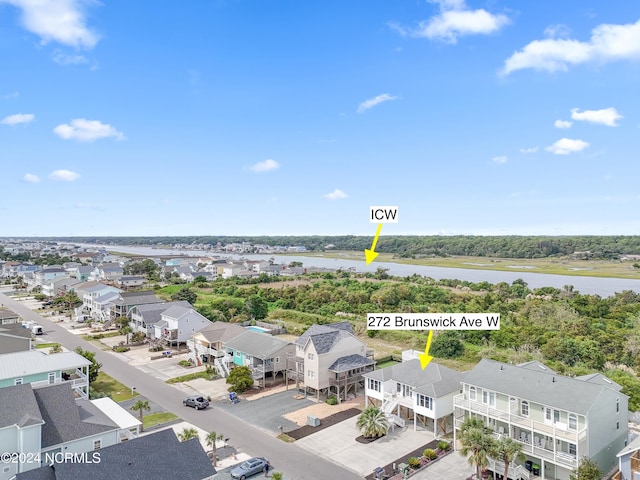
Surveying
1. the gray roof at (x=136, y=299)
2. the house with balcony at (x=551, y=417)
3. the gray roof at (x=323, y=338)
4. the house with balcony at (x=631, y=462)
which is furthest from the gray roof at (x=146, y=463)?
the gray roof at (x=136, y=299)

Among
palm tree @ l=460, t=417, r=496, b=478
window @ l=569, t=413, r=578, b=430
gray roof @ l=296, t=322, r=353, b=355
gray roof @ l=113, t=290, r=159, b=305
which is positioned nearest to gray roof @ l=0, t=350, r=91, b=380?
gray roof @ l=296, t=322, r=353, b=355

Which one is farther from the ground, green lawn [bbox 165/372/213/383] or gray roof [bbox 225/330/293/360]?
gray roof [bbox 225/330/293/360]

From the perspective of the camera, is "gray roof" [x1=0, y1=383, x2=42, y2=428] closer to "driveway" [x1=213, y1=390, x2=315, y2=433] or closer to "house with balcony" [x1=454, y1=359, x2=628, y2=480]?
"driveway" [x1=213, y1=390, x2=315, y2=433]

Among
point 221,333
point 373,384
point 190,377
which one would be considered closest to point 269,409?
point 373,384

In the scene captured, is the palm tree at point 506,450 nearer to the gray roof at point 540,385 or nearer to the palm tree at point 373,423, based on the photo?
the gray roof at point 540,385

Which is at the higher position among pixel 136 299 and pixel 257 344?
pixel 136 299

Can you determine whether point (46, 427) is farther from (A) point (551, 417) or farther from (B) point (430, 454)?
(A) point (551, 417)

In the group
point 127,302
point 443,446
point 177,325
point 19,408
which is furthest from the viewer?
point 127,302

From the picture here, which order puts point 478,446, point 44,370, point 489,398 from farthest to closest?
point 44,370 → point 489,398 → point 478,446
